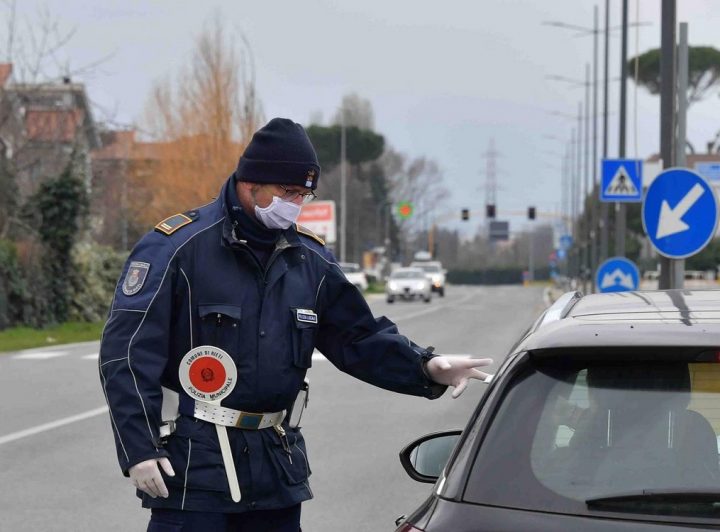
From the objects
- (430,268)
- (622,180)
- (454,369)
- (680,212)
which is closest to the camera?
(454,369)

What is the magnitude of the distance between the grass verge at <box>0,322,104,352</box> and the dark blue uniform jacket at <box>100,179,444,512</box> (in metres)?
20.5

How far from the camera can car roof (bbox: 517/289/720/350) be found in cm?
316

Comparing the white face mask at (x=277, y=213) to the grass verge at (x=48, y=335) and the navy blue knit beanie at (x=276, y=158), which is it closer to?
the navy blue knit beanie at (x=276, y=158)

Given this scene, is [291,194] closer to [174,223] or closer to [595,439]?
[174,223]

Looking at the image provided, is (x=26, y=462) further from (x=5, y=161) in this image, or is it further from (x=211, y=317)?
(x=5, y=161)

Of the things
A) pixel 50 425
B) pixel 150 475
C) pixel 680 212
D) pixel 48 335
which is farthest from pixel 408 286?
pixel 150 475

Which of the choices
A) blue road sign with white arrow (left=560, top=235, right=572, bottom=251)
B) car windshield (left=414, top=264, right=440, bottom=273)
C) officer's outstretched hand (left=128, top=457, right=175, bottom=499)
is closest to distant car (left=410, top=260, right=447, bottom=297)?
car windshield (left=414, top=264, right=440, bottom=273)

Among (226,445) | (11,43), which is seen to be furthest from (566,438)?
(11,43)

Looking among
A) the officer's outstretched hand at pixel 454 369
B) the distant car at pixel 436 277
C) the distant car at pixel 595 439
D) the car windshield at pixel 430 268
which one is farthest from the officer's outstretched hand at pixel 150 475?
the car windshield at pixel 430 268

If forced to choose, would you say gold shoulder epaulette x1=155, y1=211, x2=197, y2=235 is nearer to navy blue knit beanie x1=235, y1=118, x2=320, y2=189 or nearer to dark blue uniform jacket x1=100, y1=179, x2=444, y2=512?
dark blue uniform jacket x1=100, y1=179, x2=444, y2=512

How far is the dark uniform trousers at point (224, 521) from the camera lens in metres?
3.90

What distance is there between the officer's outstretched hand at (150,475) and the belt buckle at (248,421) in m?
0.29

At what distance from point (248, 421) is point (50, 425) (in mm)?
9198

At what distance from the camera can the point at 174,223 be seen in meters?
4.10
